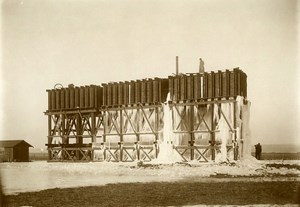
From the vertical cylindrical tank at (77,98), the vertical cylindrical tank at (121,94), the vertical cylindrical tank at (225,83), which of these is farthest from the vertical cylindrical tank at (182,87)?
the vertical cylindrical tank at (77,98)

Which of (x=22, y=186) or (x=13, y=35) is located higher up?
(x=13, y=35)

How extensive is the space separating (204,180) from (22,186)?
24.6ft

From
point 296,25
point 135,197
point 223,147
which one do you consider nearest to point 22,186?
point 135,197

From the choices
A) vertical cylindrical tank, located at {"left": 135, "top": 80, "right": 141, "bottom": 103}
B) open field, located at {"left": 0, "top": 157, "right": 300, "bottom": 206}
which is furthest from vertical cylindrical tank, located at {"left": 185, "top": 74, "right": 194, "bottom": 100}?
open field, located at {"left": 0, "top": 157, "right": 300, "bottom": 206}

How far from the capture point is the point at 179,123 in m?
30.6

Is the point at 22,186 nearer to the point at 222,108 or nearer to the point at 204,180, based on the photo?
the point at 204,180

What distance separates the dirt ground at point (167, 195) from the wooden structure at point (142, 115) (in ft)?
39.1

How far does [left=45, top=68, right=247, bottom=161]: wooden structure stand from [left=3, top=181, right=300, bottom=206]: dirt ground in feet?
39.1

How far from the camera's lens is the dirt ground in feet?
41.5

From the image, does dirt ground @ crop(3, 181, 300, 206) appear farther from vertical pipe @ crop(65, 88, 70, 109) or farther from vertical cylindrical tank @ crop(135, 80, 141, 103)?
vertical pipe @ crop(65, 88, 70, 109)

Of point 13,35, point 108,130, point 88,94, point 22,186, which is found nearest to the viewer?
point 13,35

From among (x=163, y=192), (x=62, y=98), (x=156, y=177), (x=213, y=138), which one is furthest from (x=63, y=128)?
(x=163, y=192)

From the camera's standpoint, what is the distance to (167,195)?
13.8 metres

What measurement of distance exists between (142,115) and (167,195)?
1933 centimetres
